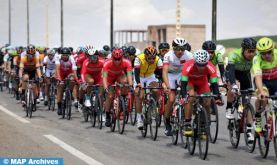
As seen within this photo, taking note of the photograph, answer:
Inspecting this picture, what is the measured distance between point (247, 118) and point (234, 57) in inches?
53.2

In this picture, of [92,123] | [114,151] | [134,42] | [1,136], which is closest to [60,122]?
[92,123]

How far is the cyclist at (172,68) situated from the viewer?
11109 mm

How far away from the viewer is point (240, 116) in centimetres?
1041

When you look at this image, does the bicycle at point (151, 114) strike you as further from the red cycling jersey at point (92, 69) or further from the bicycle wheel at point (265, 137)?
the red cycling jersey at point (92, 69)

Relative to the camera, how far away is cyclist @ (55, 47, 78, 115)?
15883 mm

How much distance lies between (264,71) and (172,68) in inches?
111

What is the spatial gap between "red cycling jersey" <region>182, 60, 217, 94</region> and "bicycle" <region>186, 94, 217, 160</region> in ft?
1.72

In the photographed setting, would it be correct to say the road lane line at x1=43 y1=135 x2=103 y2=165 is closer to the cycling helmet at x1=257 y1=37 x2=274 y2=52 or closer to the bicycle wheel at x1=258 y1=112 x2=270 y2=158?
the bicycle wheel at x1=258 y1=112 x2=270 y2=158

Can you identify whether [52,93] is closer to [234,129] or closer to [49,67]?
[49,67]

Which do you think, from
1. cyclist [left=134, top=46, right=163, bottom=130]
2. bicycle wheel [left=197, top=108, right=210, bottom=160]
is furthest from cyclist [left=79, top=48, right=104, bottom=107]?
bicycle wheel [left=197, top=108, right=210, bottom=160]

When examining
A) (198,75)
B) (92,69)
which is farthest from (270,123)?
(92,69)

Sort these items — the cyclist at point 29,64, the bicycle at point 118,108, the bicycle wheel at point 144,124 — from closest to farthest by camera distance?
the bicycle wheel at point 144,124 → the bicycle at point 118,108 → the cyclist at point 29,64

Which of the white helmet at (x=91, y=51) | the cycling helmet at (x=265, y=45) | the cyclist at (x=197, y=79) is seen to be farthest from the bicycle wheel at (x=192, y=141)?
the white helmet at (x=91, y=51)

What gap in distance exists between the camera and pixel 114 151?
989 centimetres
